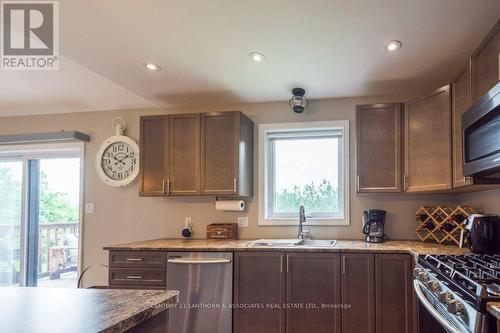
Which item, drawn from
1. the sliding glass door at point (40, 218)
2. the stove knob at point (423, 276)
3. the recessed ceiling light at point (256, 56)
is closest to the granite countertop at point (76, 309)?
the stove knob at point (423, 276)

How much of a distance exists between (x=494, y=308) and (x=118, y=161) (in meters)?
3.54

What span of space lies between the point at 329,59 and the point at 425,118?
0.89 m

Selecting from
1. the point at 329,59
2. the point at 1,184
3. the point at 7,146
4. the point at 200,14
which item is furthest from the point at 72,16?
the point at 1,184

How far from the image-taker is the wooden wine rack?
9.70 feet

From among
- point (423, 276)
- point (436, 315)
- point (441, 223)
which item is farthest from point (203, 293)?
point (441, 223)

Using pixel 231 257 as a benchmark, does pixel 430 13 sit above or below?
above

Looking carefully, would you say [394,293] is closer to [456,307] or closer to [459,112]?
[456,307]

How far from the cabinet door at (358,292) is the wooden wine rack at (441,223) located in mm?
774

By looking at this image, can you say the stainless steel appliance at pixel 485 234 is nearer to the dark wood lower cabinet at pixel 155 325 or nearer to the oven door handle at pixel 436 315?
the oven door handle at pixel 436 315

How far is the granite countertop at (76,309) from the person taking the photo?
103cm

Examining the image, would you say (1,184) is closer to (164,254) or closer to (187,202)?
(187,202)

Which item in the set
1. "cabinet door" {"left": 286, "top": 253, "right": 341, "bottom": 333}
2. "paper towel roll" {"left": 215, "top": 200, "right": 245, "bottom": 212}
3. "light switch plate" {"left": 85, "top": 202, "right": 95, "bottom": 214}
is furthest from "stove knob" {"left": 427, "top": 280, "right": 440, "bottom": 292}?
"light switch plate" {"left": 85, "top": 202, "right": 95, "bottom": 214}

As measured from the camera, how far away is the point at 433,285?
185 cm

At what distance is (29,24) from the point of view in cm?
241
